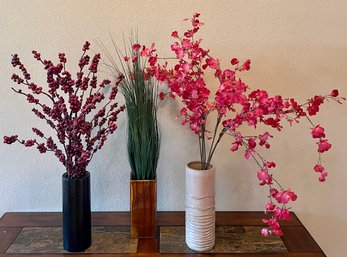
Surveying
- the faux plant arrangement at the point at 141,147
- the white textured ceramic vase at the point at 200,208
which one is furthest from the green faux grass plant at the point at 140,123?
the white textured ceramic vase at the point at 200,208

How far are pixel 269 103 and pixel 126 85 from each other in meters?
0.45

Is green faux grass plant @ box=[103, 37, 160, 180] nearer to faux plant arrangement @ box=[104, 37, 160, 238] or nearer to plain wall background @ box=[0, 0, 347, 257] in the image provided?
faux plant arrangement @ box=[104, 37, 160, 238]

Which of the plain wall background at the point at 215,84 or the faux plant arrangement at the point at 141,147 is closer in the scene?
the faux plant arrangement at the point at 141,147

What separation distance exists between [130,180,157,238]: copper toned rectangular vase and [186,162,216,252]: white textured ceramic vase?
0.39 feet

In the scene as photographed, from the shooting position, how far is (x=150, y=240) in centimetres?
112

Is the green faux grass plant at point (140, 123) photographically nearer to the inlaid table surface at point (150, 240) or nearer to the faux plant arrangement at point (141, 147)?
the faux plant arrangement at point (141, 147)

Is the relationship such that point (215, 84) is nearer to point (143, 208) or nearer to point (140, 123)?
point (140, 123)

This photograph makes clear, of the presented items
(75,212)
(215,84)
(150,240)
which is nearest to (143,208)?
(150,240)

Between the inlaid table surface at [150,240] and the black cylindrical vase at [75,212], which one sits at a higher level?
the black cylindrical vase at [75,212]

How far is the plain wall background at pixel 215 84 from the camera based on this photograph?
47.9 inches

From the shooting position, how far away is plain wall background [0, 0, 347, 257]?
122cm

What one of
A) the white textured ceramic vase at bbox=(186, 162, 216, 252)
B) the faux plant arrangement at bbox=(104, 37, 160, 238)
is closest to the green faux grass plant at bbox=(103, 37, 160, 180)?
the faux plant arrangement at bbox=(104, 37, 160, 238)

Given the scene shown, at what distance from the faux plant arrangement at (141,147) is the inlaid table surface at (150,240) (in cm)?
7

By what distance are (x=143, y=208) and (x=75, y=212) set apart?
0.68 ft
